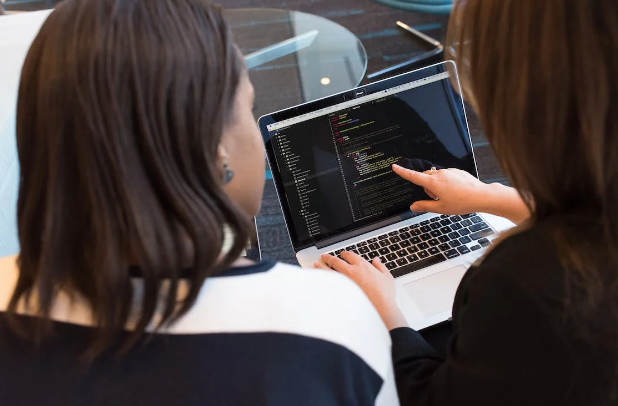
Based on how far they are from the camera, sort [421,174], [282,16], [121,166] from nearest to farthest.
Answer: [121,166] → [421,174] → [282,16]

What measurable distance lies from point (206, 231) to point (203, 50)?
17 cm

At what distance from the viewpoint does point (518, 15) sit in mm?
493

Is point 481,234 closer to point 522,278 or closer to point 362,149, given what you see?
point 362,149

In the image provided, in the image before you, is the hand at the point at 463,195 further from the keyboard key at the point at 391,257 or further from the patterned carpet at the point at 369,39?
the patterned carpet at the point at 369,39


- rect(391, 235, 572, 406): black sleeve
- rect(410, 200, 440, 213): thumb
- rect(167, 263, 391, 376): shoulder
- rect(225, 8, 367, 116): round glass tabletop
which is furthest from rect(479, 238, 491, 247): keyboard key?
rect(225, 8, 367, 116): round glass tabletop

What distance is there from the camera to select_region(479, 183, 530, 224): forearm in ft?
3.06

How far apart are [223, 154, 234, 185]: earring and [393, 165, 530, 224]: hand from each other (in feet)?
1.49

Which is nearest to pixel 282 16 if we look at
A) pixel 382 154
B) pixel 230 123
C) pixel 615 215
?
pixel 382 154

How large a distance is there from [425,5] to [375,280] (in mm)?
1322

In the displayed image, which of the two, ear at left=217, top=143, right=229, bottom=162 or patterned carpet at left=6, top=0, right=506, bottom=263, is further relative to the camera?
patterned carpet at left=6, top=0, right=506, bottom=263

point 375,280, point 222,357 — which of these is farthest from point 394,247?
point 222,357

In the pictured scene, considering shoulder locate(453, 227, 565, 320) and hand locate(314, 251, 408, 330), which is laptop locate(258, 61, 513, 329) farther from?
shoulder locate(453, 227, 565, 320)

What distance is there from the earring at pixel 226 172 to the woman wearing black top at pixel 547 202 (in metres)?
0.28

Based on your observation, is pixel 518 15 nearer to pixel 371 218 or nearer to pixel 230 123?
pixel 230 123
